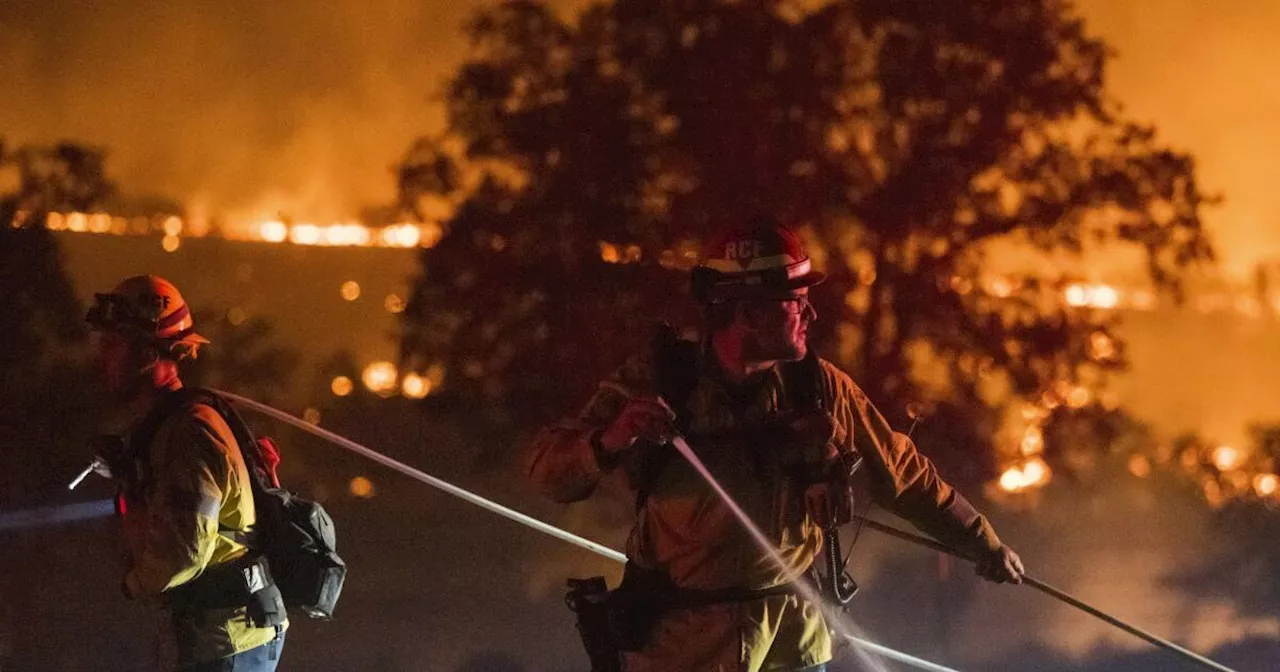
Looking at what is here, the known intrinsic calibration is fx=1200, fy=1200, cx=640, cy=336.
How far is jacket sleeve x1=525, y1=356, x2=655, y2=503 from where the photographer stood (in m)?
2.66

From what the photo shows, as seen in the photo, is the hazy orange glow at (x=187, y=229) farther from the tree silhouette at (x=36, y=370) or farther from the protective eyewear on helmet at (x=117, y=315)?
the protective eyewear on helmet at (x=117, y=315)

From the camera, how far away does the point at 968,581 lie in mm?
11211

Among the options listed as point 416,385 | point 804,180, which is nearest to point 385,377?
point 416,385

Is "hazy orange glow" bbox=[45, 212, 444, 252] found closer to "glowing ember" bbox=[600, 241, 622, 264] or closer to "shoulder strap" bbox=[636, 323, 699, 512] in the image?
"glowing ember" bbox=[600, 241, 622, 264]

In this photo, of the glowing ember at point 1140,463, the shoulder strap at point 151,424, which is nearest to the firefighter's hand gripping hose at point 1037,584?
the shoulder strap at point 151,424

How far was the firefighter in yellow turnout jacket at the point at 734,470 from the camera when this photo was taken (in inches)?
109

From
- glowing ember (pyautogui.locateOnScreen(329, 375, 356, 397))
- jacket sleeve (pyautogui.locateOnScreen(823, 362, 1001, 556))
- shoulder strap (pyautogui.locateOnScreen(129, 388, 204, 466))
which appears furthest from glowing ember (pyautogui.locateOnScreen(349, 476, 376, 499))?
jacket sleeve (pyautogui.locateOnScreen(823, 362, 1001, 556))

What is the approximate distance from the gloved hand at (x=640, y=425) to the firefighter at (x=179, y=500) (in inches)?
43.1

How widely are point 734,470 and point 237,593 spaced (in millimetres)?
1354

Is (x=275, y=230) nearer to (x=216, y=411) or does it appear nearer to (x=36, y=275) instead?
(x=36, y=275)

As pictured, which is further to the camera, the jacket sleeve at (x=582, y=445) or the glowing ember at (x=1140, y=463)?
the glowing ember at (x=1140, y=463)

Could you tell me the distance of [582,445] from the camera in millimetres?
2662

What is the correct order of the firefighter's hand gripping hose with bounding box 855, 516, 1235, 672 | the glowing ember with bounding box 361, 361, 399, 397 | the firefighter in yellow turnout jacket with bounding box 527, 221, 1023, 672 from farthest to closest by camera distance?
1. the glowing ember with bounding box 361, 361, 399, 397
2. the firefighter's hand gripping hose with bounding box 855, 516, 1235, 672
3. the firefighter in yellow turnout jacket with bounding box 527, 221, 1023, 672

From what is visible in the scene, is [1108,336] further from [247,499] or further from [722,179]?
[247,499]
